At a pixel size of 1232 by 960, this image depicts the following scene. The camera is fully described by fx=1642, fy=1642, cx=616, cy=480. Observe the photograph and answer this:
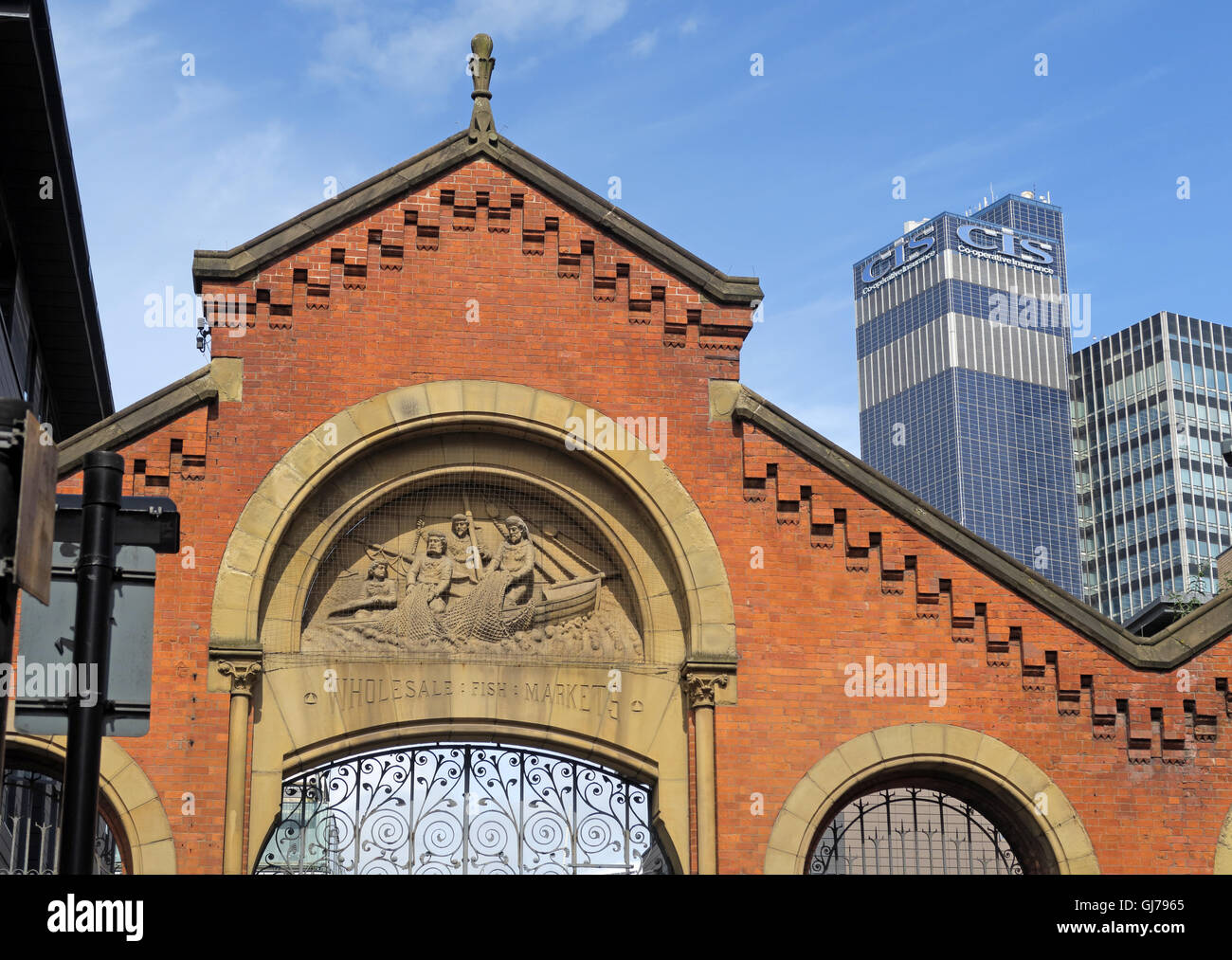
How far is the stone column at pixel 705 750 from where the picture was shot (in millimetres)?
16172

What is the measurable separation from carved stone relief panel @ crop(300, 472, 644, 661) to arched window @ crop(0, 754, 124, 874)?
2753mm

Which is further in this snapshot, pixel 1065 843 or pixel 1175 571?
pixel 1175 571

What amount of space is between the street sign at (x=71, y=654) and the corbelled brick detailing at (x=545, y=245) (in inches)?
429

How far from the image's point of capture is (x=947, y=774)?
55.9ft

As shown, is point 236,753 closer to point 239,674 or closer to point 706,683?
point 239,674

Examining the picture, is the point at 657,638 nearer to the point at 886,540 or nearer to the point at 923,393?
the point at 886,540

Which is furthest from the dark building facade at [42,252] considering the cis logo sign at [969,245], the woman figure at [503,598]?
the cis logo sign at [969,245]

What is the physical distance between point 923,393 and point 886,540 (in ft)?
546

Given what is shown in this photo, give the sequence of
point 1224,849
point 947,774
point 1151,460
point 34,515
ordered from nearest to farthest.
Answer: point 34,515 → point 1224,849 → point 947,774 → point 1151,460

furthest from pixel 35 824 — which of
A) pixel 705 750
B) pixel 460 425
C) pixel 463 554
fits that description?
pixel 705 750

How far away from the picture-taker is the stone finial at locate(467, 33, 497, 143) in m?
18.2

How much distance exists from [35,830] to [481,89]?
1342cm
